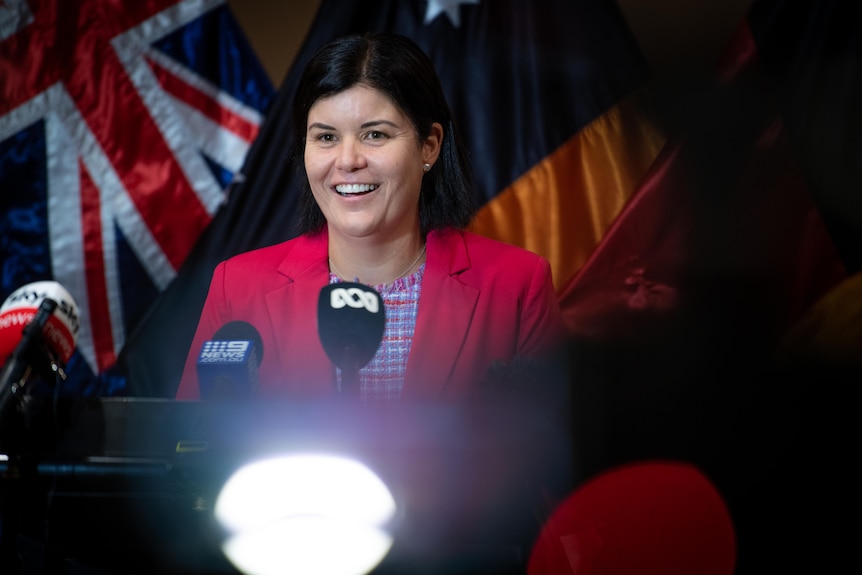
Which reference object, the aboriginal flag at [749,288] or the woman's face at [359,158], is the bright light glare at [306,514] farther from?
the aboriginal flag at [749,288]

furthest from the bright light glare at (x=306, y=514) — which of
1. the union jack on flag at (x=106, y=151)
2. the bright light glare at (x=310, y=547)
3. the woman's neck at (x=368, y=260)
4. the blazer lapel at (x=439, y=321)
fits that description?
the union jack on flag at (x=106, y=151)

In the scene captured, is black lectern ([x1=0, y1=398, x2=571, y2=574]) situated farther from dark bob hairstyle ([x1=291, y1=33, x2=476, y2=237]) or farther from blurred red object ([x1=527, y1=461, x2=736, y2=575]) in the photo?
dark bob hairstyle ([x1=291, y1=33, x2=476, y2=237])

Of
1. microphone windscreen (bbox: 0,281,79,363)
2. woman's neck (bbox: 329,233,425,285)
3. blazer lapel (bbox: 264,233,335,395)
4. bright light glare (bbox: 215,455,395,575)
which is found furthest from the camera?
woman's neck (bbox: 329,233,425,285)

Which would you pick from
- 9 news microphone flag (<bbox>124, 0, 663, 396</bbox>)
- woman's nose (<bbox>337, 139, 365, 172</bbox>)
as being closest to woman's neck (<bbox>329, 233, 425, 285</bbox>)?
woman's nose (<bbox>337, 139, 365, 172</bbox>)

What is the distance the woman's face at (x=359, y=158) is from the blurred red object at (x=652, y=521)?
0.63 m

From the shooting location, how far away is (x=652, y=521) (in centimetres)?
196

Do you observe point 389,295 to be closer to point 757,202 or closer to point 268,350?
point 268,350

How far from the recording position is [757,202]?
7.76ft

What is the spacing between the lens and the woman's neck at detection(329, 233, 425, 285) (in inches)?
69.7

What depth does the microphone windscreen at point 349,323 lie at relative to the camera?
98 centimetres

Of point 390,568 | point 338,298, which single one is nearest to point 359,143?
point 338,298

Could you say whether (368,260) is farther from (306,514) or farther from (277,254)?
(306,514)

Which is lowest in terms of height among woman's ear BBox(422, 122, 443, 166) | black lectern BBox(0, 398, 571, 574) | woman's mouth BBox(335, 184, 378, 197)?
black lectern BBox(0, 398, 571, 574)

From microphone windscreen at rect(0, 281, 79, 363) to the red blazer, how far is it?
1.43ft
